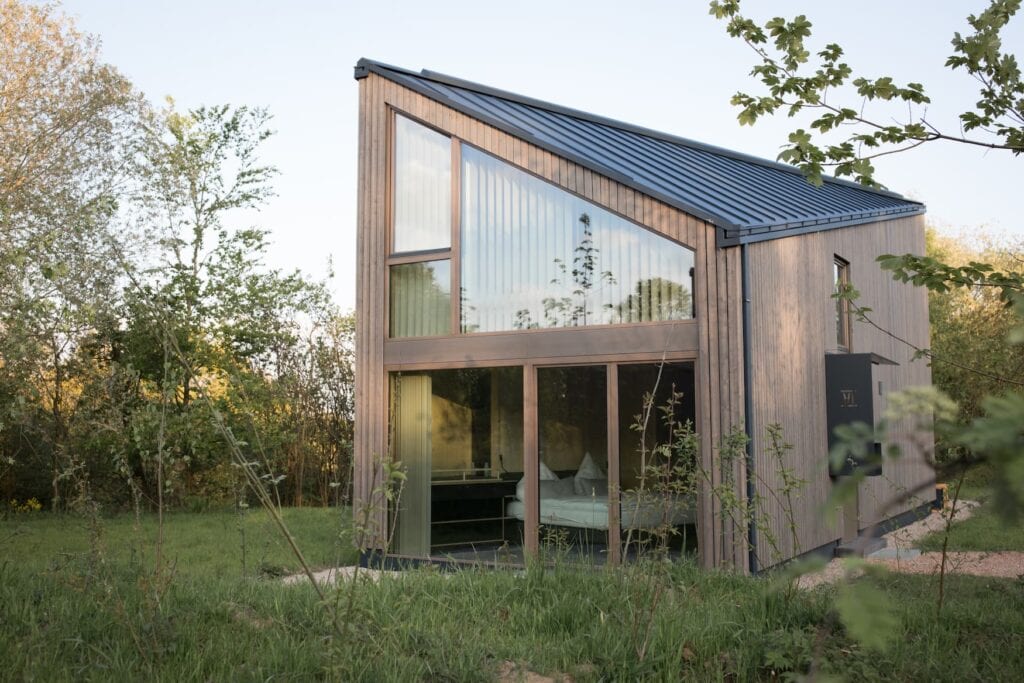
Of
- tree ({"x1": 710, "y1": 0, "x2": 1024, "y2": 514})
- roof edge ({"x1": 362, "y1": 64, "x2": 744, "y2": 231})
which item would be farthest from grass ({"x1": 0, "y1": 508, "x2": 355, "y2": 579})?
tree ({"x1": 710, "y1": 0, "x2": 1024, "y2": 514})

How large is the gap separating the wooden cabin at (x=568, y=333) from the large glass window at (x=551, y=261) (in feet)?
0.06

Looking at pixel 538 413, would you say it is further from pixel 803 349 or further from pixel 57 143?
pixel 57 143

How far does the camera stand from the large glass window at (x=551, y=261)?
28.3 ft

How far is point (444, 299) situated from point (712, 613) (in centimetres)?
561

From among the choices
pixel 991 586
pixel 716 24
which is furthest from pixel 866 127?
pixel 991 586

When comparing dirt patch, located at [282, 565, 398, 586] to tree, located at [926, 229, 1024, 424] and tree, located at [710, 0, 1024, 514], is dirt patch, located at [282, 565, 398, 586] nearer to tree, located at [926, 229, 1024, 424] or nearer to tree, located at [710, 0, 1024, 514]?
tree, located at [710, 0, 1024, 514]

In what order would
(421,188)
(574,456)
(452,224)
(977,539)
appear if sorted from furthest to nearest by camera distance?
(977,539) → (421,188) → (452,224) → (574,456)

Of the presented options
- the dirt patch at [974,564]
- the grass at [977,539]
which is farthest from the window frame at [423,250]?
the grass at [977,539]

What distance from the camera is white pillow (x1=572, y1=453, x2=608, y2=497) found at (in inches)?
343

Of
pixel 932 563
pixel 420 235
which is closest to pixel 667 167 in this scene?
pixel 420 235

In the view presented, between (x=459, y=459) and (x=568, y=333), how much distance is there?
1.79 meters

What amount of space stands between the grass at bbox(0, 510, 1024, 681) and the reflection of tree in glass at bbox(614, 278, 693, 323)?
2981 millimetres

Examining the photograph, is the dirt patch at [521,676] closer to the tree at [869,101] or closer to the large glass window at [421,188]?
the tree at [869,101]

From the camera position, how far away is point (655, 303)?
862cm
